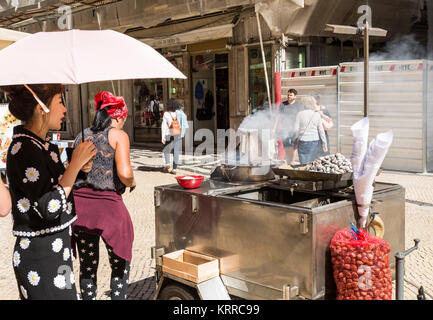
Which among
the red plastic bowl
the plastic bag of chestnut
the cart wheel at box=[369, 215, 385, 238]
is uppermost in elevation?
the red plastic bowl

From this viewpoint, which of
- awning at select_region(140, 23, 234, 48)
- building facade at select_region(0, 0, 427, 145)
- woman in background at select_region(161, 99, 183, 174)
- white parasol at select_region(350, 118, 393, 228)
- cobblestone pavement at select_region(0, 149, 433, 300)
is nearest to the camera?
white parasol at select_region(350, 118, 393, 228)

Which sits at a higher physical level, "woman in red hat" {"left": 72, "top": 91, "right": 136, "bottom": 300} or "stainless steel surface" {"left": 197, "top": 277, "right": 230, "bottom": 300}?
"woman in red hat" {"left": 72, "top": 91, "right": 136, "bottom": 300}

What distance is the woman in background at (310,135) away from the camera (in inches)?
355

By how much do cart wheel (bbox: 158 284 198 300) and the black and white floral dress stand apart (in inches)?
41.7

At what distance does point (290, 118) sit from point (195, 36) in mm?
6344

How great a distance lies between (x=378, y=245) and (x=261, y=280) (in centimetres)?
81

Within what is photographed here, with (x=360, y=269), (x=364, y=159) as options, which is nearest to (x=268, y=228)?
(x=360, y=269)

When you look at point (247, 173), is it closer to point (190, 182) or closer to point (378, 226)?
point (190, 182)

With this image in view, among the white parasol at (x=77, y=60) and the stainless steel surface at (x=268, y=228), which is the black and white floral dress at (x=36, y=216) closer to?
the white parasol at (x=77, y=60)

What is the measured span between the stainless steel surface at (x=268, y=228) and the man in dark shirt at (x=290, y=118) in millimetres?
5846

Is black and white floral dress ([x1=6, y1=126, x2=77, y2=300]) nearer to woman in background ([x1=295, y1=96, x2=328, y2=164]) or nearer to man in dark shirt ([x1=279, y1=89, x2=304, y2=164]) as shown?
woman in background ([x1=295, y1=96, x2=328, y2=164])

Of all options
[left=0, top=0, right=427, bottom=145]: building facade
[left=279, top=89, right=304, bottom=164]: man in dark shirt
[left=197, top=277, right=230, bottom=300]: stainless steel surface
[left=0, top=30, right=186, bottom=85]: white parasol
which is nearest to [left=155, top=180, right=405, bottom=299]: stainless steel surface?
[left=197, top=277, right=230, bottom=300]: stainless steel surface

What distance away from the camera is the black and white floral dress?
2.63m

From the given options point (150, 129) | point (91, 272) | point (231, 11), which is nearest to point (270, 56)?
point (231, 11)
